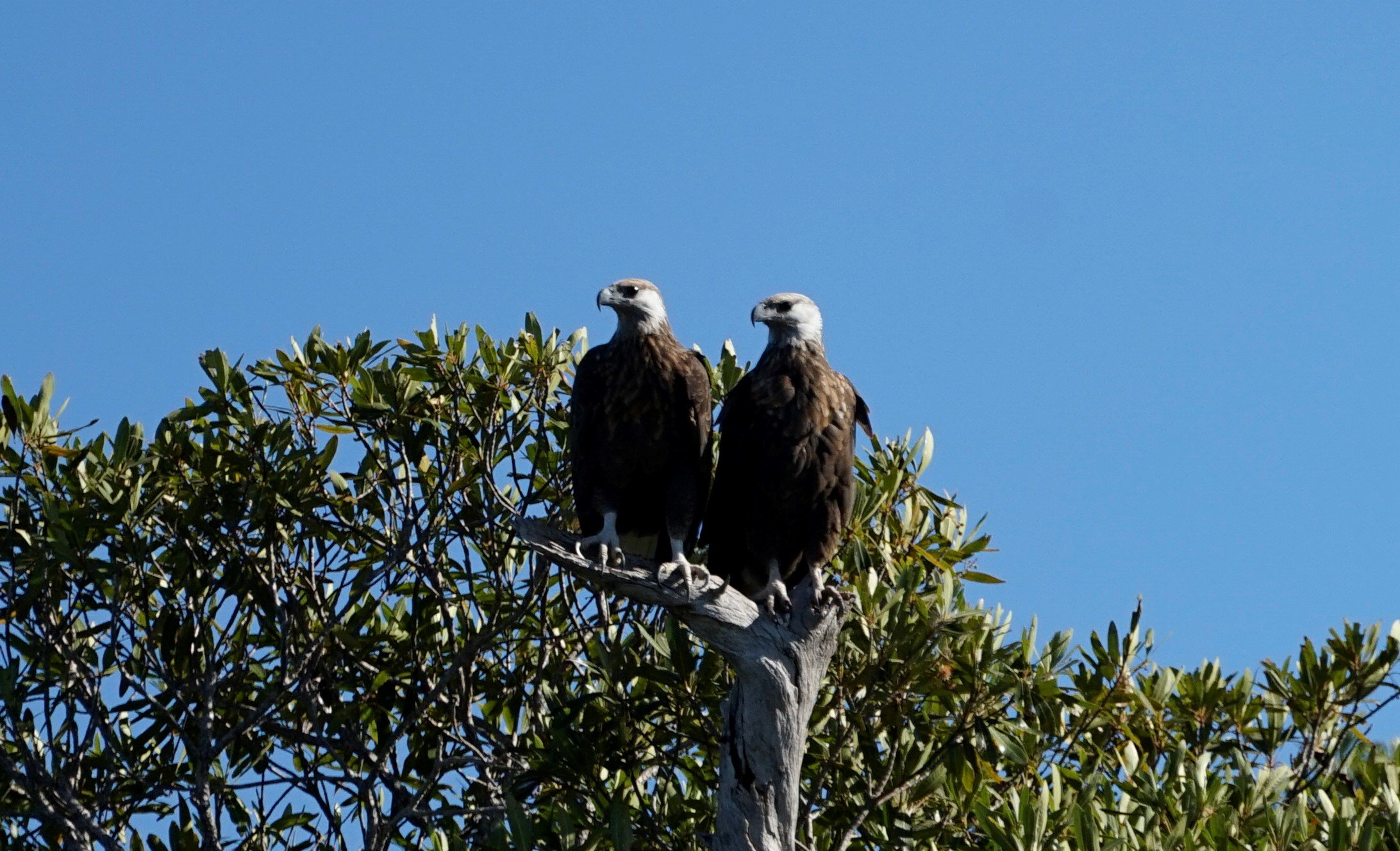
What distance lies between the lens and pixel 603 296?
536 cm

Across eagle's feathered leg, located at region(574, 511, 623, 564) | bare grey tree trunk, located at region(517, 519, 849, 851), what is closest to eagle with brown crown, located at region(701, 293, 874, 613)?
bare grey tree trunk, located at region(517, 519, 849, 851)

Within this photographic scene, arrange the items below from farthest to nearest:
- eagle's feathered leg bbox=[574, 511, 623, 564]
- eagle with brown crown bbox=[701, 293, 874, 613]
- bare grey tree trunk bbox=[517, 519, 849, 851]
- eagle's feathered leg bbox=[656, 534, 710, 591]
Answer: eagle with brown crown bbox=[701, 293, 874, 613] < eagle's feathered leg bbox=[574, 511, 623, 564] < eagle's feathered leg bbox=[656, 534, 710, 591] < bare grey tree trunk bbox=[517, 519, 849, 851]

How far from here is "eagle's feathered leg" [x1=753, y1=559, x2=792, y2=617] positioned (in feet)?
16.4

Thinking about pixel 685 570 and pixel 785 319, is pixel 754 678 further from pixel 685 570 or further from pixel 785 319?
pixel 785 319

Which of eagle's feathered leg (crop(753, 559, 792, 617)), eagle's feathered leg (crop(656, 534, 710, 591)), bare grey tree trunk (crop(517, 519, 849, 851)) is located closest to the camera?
bare grey tree trunk (crop(517, 519, 849, 851))

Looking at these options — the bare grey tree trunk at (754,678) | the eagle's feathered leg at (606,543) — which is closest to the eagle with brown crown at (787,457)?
the bare grey tree trunk at (754,678)

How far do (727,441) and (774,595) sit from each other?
1.89 feet

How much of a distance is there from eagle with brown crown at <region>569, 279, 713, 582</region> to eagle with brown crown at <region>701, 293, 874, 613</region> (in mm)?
126

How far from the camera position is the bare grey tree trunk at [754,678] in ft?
15.2

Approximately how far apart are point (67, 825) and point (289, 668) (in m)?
0.98

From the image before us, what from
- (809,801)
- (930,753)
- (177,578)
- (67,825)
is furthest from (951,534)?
(67,825)

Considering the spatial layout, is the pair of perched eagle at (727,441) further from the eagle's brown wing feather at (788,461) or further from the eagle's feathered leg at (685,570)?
the eagle's feathered leg at (685,570)

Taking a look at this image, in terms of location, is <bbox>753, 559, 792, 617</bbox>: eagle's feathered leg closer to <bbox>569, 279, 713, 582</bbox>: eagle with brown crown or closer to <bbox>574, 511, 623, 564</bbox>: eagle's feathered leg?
<bbox>569, 279, 713, 582</bbox>: eagle with brown crown

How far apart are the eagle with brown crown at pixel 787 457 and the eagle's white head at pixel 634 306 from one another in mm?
339
